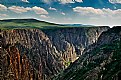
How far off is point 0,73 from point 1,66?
28.6 ft

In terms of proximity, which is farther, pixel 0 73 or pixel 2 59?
pixel 2 59

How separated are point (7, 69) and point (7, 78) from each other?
10.4 meters

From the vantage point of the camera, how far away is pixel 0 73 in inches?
7259

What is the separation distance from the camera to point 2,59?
199500mm

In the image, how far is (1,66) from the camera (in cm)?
19238

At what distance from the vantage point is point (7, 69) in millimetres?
196250

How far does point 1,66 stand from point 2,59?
26.5 ft

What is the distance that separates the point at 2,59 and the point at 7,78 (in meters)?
17.0

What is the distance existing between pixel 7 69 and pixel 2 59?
759 centimetres

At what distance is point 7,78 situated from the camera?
18688cm

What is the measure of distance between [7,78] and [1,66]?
9.57m

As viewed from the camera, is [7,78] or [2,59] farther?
[2,59]
